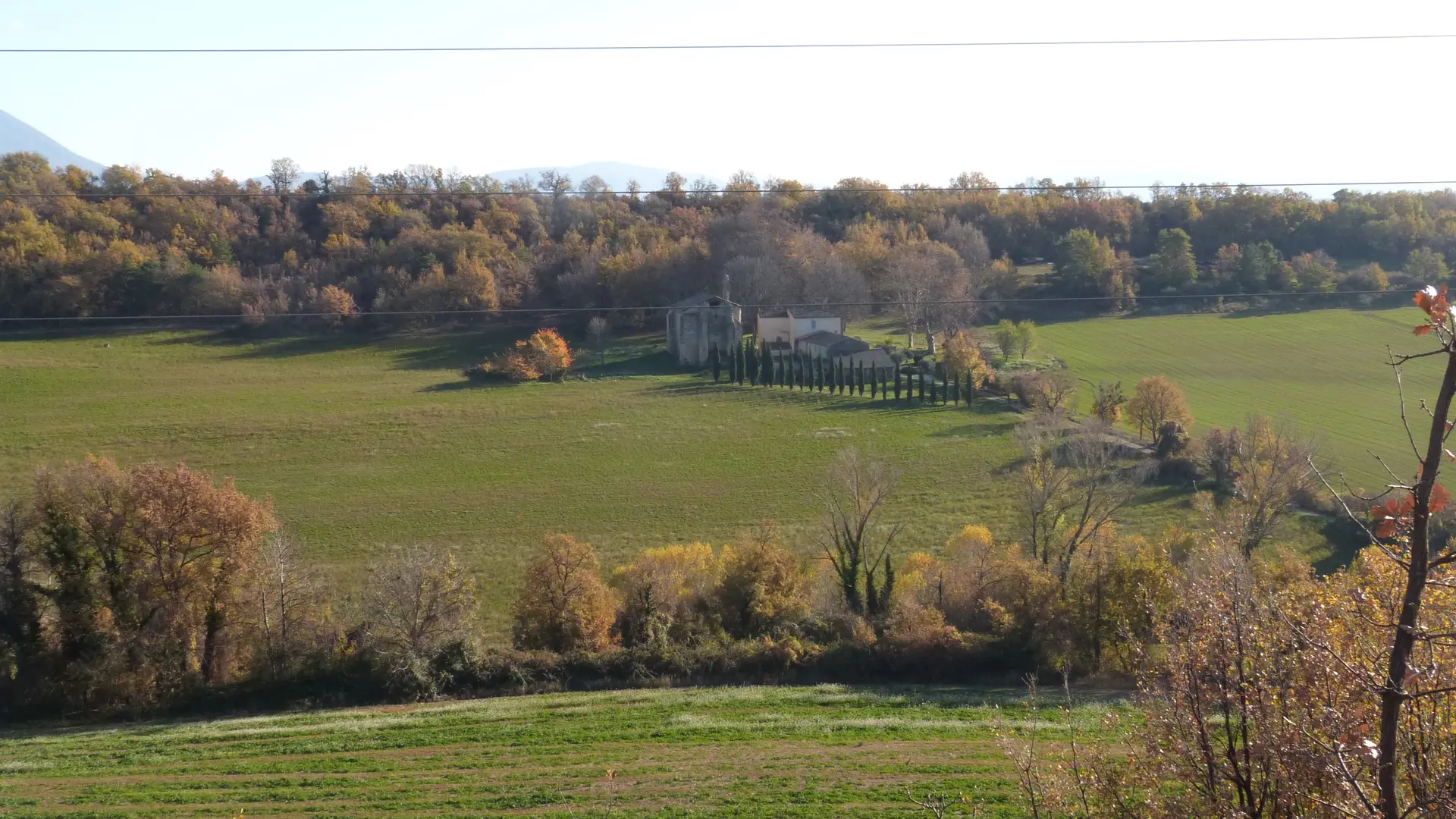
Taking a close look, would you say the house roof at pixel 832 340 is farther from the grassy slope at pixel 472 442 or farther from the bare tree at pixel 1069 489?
the bare tree at pixel 1069 489

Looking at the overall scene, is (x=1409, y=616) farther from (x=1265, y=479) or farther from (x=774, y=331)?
(x=774, y=331)

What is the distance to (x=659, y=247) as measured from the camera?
6875cm

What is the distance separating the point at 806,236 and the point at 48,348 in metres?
45.1

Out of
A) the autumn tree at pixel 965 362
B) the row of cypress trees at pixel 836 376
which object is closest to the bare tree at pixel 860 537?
the row of cypress trees at pixel 836 376

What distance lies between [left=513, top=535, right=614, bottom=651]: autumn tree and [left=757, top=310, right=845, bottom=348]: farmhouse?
110 feet

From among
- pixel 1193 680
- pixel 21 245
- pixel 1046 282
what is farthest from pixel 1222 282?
pixel 21 245

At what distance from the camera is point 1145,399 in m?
39.7

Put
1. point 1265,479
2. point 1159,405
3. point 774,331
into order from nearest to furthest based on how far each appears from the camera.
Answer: point 1265,479 < point 1159,405 < point 774,331

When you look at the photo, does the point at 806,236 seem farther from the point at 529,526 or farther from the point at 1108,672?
the point at 1108,672

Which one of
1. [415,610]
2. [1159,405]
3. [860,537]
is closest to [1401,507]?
[415,610]

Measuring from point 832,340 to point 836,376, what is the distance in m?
3.12

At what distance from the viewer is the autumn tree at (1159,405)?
3934cm

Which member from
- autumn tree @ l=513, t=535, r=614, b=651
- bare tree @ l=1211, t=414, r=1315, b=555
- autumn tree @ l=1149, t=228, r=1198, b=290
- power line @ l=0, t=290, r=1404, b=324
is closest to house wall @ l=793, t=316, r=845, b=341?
power line @ l=0, t=290, r=1404, b=324

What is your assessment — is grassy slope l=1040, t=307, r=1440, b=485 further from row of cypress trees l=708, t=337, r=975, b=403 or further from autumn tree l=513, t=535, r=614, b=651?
autumn tree l=513, t=535, r=614, b=651
